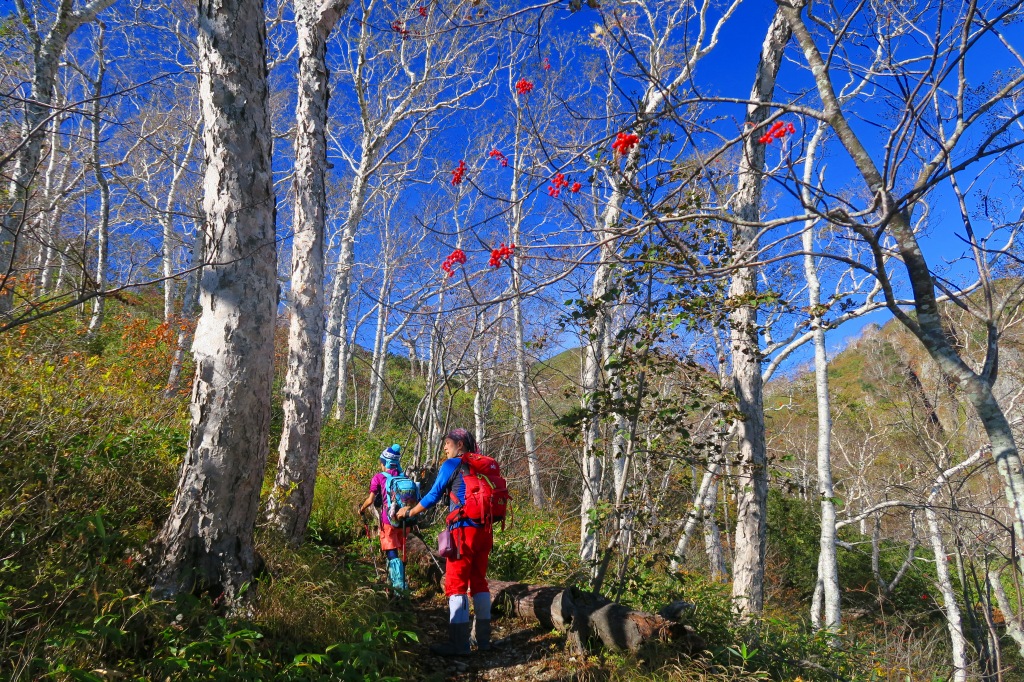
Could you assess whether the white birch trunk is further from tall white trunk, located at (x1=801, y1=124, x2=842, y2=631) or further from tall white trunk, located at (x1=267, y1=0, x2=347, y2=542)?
tall white trunk, located at (x1=801, y1=124, x2=842, y2=631)

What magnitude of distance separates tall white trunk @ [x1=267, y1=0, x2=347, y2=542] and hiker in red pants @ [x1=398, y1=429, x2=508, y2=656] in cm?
158

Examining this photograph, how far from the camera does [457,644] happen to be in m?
3.71

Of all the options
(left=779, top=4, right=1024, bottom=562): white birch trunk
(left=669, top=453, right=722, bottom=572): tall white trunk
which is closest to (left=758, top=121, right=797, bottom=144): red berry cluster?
(left=779, top=4, right=1024, bottom=562): white birch trunk

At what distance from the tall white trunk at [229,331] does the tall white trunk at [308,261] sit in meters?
1.42

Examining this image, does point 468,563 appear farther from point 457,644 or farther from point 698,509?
point 698,509

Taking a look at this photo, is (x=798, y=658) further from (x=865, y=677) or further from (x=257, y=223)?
(x=257, y=223)

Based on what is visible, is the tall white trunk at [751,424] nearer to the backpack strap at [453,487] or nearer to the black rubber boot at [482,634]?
the black rubber boot at [482,634]

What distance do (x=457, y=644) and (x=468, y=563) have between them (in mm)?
584

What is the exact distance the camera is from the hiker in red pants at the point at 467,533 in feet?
12.1

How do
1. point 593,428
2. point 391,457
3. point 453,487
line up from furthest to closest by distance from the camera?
1. point 593,428
2. point 391,457
3. point 453,487

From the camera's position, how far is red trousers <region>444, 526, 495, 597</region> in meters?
3.70

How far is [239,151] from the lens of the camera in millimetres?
3277

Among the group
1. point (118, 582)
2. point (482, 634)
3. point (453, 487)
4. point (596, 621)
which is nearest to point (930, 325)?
point (596, 621)

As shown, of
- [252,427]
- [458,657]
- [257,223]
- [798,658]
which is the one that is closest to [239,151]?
[257,223]
